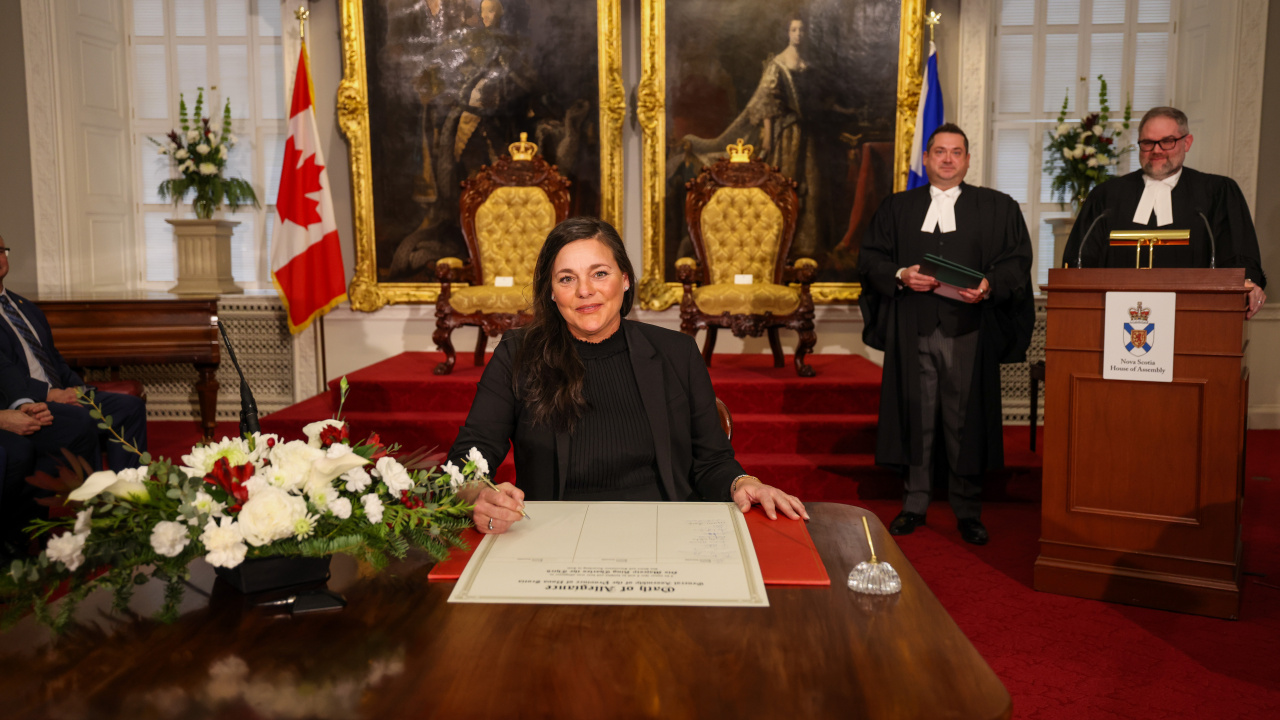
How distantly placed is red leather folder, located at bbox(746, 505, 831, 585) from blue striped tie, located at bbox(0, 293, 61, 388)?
13.8 ft

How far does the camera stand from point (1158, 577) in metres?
3.39

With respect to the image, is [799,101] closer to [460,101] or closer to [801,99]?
[801,99]

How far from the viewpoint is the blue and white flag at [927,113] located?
6.45 metres

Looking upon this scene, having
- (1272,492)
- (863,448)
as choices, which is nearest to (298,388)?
(863,448)

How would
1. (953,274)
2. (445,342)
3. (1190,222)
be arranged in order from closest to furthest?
(1190,222) < (953,274) < (445,342)

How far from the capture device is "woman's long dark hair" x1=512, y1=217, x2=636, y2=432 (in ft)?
7.23

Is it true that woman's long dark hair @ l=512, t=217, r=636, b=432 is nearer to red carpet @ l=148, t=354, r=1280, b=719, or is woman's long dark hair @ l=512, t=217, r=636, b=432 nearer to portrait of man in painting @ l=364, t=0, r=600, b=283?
red carpet @ l=148, t=354, r=1280, b=719

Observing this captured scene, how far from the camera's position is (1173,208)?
3895 mm

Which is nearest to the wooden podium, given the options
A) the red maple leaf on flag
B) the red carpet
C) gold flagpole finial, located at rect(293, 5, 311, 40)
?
the red carpet

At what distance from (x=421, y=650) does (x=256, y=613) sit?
1.03 ft

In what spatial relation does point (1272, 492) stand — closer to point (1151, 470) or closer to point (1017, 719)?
point (1151, 470)

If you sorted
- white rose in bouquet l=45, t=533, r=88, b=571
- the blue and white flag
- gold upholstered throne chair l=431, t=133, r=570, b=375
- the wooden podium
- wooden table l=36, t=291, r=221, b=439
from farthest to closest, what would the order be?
gold upholstered throne chair l=431, t=133, r=570, b=375, the blue and white flag, wooden table l=36, t=291, r=221, b=439, the wooden podium, white rose in bouquet l=45, t=533, r=88, b=571

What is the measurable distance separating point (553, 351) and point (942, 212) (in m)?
2.81

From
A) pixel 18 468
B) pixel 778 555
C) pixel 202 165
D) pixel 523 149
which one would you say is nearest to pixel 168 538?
pixel 778 555
